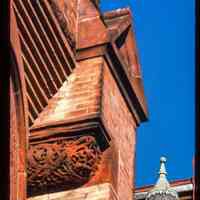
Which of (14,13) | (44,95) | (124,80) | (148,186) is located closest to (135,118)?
(124,80)

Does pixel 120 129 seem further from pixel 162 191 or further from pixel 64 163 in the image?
pixel 162 191

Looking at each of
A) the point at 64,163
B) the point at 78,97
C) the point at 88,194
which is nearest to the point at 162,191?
the point at 78,97

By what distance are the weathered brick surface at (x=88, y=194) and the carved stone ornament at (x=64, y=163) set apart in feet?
0.28

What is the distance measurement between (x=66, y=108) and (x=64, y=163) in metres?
0.57

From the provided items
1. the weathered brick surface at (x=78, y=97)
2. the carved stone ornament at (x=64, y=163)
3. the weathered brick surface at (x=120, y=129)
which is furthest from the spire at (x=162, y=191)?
the carved stone ornament at (x=64, y=163)

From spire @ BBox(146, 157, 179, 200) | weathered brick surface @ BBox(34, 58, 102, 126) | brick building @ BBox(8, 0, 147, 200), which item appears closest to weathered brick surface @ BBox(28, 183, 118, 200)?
brick building @ BBox(8, 0, 147, 200)

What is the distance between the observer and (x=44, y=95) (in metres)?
11.9

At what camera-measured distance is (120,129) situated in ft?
40.0

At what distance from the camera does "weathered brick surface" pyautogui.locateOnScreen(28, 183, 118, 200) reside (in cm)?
1127

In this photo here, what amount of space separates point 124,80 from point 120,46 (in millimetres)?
405

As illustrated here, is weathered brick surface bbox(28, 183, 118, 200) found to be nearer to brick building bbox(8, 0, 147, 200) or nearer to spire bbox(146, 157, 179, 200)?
brick building bbox(8, 0, 147, 200)

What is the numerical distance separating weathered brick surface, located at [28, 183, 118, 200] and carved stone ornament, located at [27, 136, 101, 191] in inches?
3.4

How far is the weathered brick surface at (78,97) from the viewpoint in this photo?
38.4 ft
